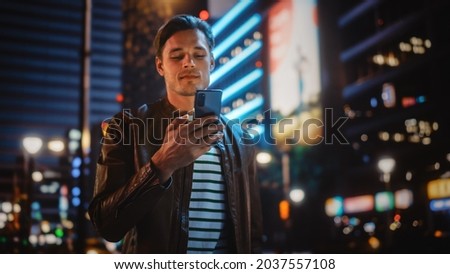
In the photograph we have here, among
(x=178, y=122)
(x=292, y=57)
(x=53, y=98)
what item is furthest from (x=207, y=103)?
(x=53, y=98)

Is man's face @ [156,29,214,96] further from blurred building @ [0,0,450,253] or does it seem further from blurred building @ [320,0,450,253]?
blurred building @ [320,0,450,253]

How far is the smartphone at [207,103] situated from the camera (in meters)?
2.05

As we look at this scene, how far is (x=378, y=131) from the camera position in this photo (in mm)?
27281

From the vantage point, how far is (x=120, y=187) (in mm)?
2072

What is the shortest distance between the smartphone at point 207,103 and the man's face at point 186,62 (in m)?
0.18

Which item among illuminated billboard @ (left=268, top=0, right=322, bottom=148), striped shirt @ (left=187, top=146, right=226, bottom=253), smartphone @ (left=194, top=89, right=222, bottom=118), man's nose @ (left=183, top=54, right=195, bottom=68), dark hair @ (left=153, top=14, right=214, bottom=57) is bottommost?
striped shirt @ (left=187, top=146, right=226, bottom=253)

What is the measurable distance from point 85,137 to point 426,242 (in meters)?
4.43

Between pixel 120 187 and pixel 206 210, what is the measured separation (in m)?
0.38

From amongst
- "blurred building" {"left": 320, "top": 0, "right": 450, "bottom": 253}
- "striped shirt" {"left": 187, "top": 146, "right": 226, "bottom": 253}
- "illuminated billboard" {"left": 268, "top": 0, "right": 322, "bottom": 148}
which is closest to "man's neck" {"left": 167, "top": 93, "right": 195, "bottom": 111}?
"striped shirt" {"left": 187, "top": 146, "right": 226, "bottom": 253}

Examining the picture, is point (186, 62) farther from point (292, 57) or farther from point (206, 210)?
point (292, 57)

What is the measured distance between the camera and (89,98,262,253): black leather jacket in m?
2.01

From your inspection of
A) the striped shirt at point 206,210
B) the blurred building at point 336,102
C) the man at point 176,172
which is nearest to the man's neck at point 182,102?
the man at point 176,172

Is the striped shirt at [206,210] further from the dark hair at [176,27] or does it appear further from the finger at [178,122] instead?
the dark hair at [176,27]
